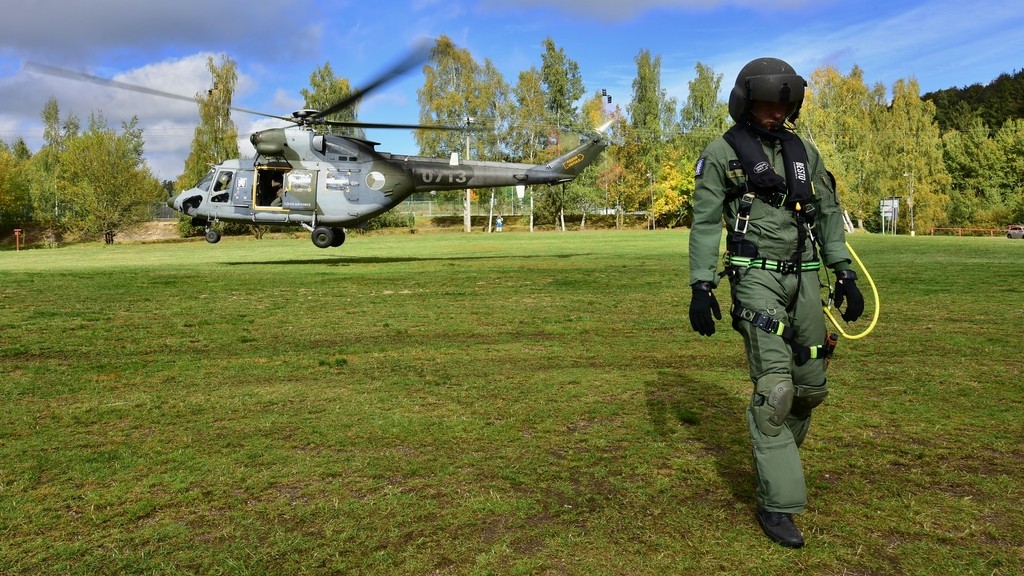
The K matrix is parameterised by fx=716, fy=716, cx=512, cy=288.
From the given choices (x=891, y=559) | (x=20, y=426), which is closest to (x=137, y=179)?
(x=20, y=426)

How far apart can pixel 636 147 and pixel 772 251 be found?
77.3 m

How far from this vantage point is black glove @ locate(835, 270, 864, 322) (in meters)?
3.91

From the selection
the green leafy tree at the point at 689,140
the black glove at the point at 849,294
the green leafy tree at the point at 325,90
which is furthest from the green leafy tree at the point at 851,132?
the black glove at the point at 849,294

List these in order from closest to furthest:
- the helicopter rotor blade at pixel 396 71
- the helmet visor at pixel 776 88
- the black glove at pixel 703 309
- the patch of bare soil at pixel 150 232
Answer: the black glove at pixel 703 309
the helmet visor at pixel 776 88
the helicopter rotor blade at pixel 396 71
the patch of bare soil at pixel 150 232

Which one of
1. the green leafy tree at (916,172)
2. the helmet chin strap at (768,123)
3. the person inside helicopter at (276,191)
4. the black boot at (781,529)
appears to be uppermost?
the green leafy tree at (916,172)

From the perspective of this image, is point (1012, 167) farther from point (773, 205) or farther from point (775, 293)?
point (775, 293)

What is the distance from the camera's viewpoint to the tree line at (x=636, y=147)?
64.9m

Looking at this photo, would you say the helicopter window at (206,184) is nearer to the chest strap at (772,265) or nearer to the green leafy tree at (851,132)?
the chest strap at (772,265)

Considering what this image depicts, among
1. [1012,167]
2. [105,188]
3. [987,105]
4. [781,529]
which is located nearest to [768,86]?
[781,529]

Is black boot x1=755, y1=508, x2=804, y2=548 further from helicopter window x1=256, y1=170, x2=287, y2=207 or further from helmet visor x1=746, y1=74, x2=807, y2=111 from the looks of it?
helicopter window x1=256, y1=170, x2=287, y2=207

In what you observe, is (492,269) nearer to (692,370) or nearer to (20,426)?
(692,370)

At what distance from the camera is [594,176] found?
250ft

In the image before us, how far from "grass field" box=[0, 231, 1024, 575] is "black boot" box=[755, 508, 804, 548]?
0.28ft

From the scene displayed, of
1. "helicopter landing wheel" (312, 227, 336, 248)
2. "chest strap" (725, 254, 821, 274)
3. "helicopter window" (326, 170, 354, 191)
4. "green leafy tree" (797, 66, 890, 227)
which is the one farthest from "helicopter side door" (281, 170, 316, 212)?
"green leafy tree" (797, 66, 890, 227)
